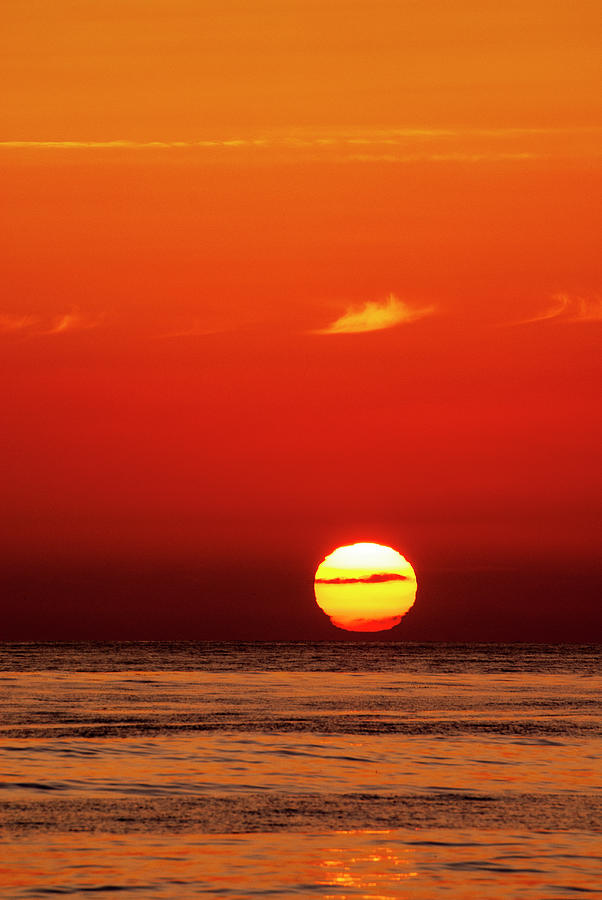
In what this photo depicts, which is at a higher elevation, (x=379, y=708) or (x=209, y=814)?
(x=379, y=708)

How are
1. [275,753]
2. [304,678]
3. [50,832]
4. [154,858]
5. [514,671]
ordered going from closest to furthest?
[154,858]
[50,832]
[275,753]
[304,678]
[514,671]

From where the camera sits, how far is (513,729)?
136 feet

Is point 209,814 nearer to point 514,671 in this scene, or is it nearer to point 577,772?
point 577,772

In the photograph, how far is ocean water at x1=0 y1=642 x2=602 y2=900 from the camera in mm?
18469

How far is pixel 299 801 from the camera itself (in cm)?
2567

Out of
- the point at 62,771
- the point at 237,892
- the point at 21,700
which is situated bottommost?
the point at 237,892

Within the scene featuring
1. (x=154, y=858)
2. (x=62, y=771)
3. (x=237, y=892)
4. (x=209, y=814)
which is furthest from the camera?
(x=62, y=771)

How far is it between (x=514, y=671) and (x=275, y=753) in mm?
67821

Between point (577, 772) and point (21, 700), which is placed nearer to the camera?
point (577, 772)

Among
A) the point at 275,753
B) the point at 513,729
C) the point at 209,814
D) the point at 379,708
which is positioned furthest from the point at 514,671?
the point at 209,814

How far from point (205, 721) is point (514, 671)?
59.1 meters

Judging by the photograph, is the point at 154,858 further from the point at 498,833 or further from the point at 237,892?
the point at 498,833

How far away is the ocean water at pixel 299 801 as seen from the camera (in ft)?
60.6

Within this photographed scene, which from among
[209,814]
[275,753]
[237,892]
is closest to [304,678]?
[275,753]
